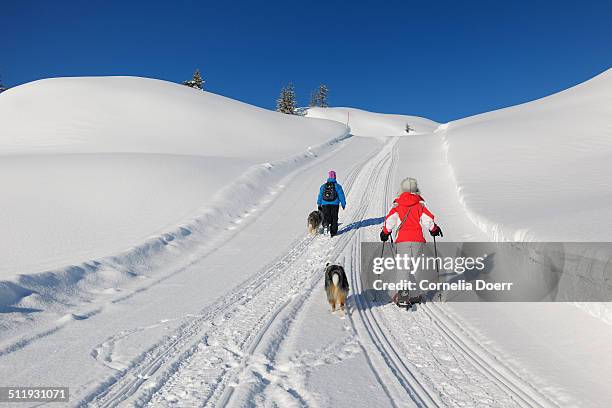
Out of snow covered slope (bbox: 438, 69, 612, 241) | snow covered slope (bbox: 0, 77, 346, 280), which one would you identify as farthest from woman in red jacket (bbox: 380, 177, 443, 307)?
snow covered slope (bbox: 0, 77, 346, 280)

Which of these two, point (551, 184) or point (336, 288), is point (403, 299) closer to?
point (336, 288)

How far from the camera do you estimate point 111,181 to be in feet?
44.7

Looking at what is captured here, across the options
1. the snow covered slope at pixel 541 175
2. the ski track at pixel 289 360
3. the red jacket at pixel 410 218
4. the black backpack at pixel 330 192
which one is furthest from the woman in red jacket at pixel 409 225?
the black backpack at pixel 330 192

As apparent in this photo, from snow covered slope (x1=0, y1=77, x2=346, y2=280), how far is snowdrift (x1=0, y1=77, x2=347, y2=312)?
2.2 inches

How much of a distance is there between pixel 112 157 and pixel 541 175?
17.7 metres

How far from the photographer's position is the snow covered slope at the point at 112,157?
9.07 meters

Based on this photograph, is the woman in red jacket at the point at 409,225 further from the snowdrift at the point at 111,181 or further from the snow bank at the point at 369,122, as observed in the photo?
the snow bank at the point at 369,122

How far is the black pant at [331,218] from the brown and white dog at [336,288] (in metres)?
4.58

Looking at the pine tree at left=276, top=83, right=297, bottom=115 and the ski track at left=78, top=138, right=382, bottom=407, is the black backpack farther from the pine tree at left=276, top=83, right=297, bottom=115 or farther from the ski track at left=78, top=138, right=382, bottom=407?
the pine tree at left=276, top=83, right=297, bottom=115

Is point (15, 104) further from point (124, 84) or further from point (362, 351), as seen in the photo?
point (362, 351)

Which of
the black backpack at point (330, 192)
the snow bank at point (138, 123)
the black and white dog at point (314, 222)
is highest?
the snow bank at point (138, 123)

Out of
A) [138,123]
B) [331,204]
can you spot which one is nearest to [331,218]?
[331,204]

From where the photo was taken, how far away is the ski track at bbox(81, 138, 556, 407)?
139 inches

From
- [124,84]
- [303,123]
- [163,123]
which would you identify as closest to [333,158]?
[163,123]
